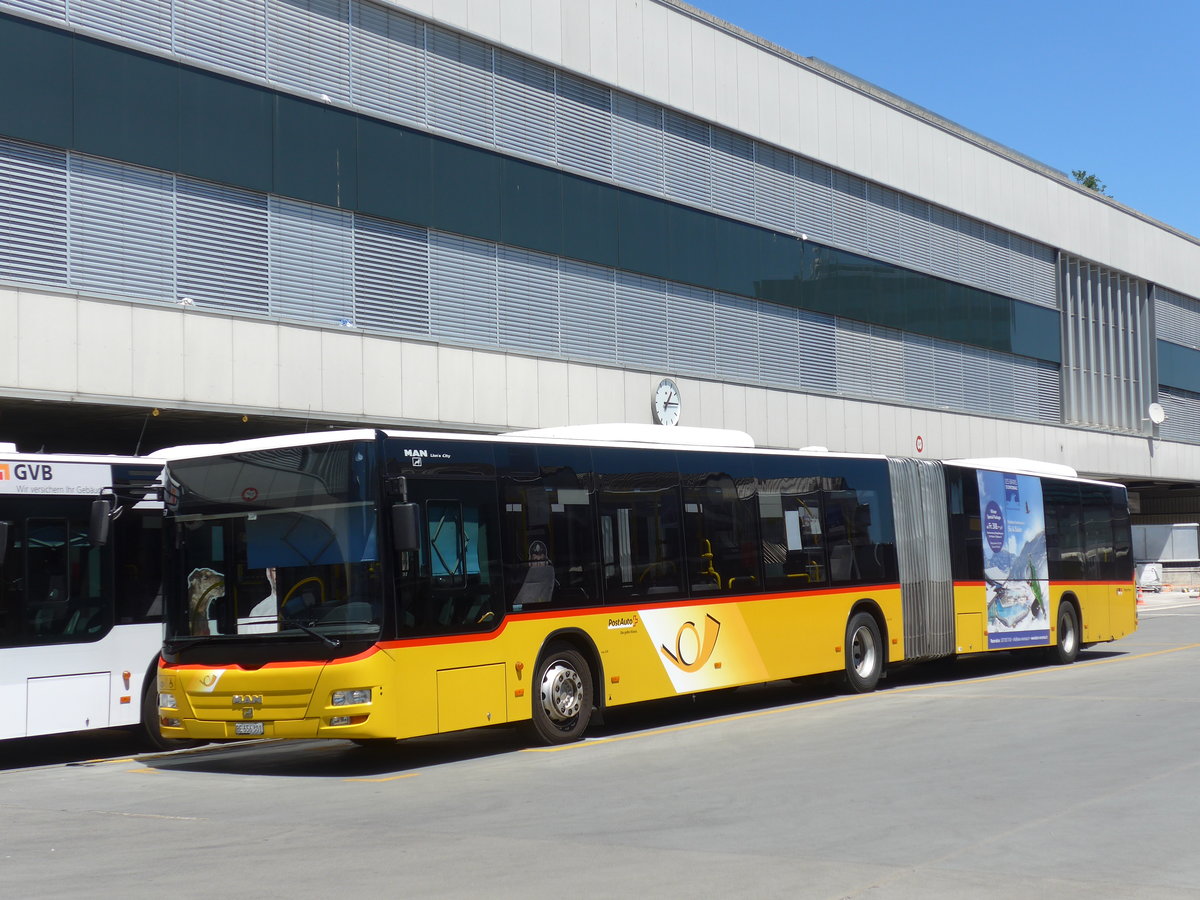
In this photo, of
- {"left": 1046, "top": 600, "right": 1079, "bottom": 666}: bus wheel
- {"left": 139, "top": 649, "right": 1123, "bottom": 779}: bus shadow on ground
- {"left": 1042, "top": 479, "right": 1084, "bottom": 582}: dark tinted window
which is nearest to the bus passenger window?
{"left": 139, "top": 649, "right": 1123, "bottom": 779}: bus shadow on ground

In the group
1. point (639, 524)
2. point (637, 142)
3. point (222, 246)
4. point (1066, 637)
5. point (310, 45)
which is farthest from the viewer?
point (637, 142)

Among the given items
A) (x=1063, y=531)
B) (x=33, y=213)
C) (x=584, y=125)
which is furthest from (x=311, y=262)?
(x=1063, y=531)

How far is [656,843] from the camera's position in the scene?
821cm

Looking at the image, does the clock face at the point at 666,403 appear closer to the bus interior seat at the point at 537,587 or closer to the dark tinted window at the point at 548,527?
the dark tinted window at the point at 548,527

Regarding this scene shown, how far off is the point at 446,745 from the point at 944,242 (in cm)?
2597

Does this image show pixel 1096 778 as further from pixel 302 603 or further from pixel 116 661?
pixel 116 661

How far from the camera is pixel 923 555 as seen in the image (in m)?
19.5

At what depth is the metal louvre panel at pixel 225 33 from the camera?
19.3 m

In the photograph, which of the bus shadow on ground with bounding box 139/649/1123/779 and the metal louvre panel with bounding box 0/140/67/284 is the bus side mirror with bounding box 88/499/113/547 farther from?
the metal louvre panel with bounding box 0/140/67/284

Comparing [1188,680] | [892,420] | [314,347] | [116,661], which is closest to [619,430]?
Answer: [116,661]

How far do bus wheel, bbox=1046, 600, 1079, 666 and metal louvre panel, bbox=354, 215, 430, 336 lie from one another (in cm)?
1117

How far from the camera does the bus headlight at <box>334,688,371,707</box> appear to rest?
37.7ft

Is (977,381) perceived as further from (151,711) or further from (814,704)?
(151,711)

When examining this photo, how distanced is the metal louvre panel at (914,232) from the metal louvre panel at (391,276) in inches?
635
